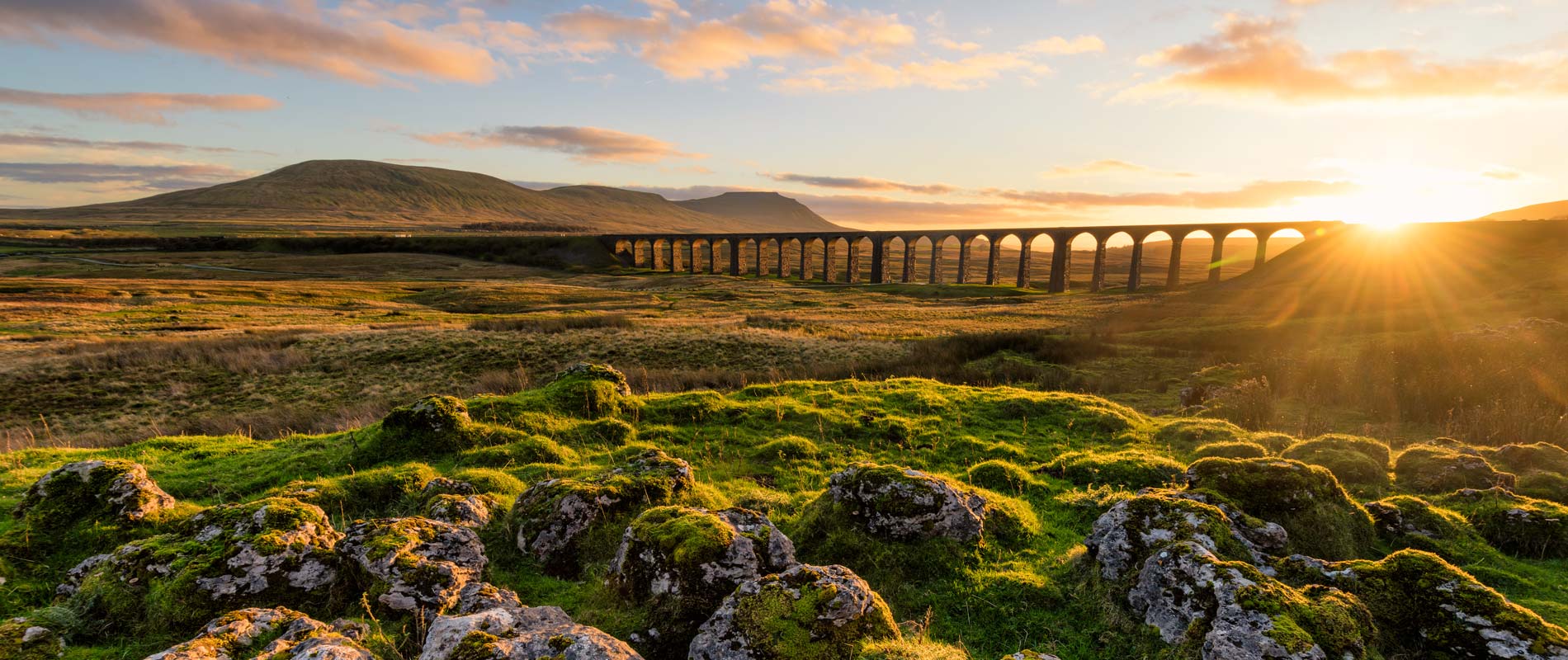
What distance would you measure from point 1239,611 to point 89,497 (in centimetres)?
1214

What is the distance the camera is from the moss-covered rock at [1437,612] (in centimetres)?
488

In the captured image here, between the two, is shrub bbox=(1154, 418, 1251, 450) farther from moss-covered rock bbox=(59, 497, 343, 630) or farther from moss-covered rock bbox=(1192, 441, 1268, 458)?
moss-covered rock bbox=(59, 497, 343, 630)

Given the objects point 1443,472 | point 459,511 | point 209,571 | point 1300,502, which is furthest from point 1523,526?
point 209,571

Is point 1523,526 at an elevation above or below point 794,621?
below

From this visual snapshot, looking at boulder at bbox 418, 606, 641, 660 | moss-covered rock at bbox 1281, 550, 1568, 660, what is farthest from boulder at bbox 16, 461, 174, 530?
moss-covered rock at bbox 1281, 550, 1568, 660

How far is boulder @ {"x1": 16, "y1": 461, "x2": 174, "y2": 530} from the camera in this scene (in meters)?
7.32

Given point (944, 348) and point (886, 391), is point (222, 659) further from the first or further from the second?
point (944, 348)

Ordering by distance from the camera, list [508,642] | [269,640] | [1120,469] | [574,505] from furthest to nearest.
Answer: [1120,469] < [574,505] < [269,640] < [508,642]

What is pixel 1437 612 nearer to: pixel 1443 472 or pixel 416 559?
pixel 1443 472

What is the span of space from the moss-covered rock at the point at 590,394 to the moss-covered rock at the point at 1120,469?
370 inches

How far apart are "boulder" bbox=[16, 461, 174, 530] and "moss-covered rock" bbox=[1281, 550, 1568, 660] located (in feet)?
42.1

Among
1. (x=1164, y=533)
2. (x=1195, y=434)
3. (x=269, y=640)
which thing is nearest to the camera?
(x=269, y=640)

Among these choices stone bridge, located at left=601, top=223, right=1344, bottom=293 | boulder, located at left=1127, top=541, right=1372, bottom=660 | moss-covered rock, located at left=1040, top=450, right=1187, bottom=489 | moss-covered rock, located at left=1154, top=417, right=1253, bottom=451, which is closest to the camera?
boulder, located at left=1127, top=541, right=1372, bottom=660

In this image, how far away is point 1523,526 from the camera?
25.8 ft
